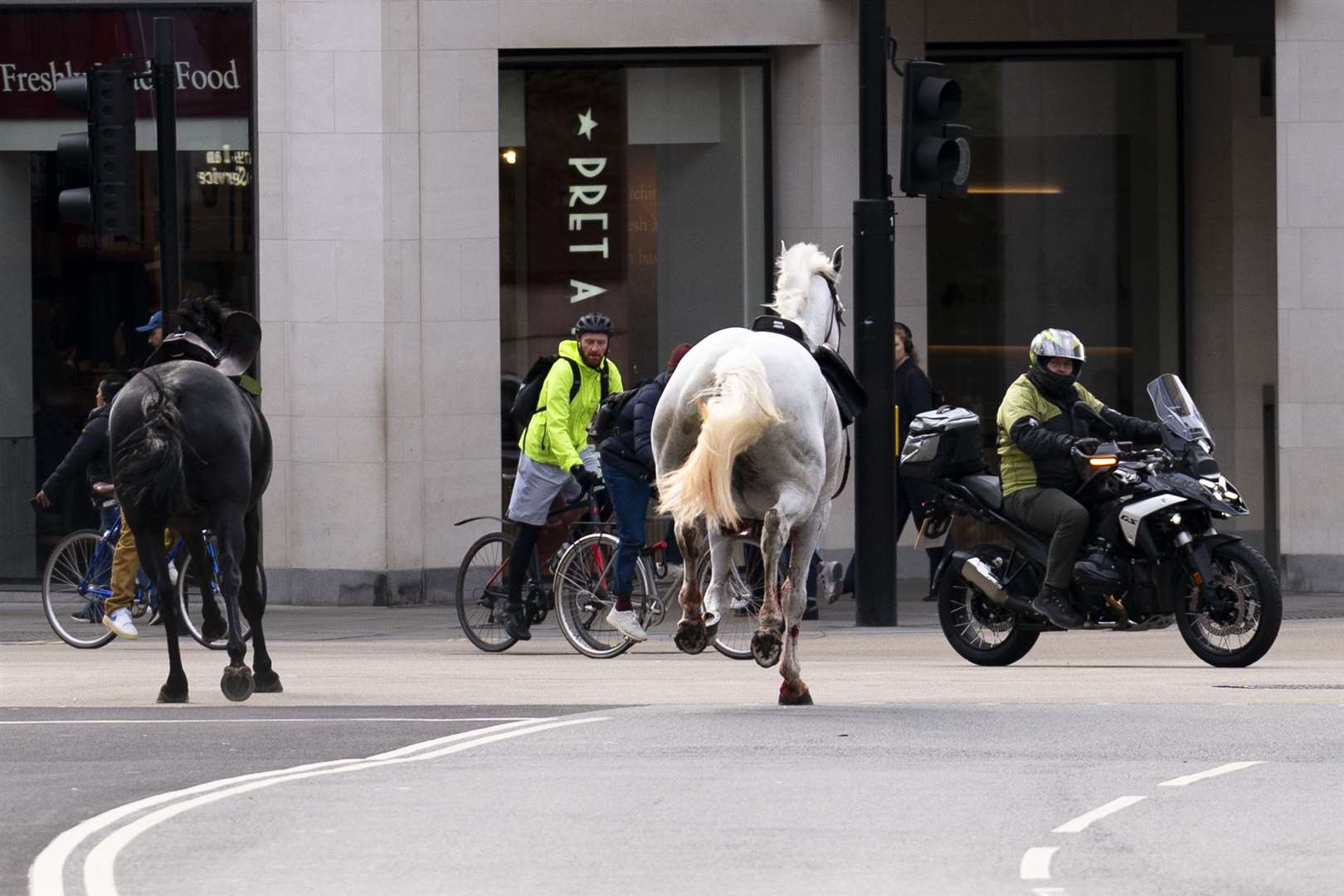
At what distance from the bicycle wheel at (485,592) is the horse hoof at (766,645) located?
16.4 ft

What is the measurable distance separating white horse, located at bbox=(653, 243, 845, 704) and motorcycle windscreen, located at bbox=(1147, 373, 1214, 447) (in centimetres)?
276

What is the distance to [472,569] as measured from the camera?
579 inches

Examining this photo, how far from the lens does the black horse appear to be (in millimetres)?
10422

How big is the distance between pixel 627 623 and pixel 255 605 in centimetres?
288

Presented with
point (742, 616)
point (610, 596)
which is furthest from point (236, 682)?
point (742, 616)

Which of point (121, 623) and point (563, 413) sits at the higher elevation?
point (563, 413)

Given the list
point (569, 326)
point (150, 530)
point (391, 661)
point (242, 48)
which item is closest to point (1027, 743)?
point (150, 530)

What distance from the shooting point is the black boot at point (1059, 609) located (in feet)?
40.7

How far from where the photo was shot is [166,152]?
1523 cm

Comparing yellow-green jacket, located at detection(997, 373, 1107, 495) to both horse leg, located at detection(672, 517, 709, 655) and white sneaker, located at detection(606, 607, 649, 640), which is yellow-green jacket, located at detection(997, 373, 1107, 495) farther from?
horse leg, located at detection(672, 517, 709, 655)

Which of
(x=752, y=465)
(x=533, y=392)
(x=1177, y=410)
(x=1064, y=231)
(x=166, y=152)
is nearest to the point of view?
(x=752, y=465)

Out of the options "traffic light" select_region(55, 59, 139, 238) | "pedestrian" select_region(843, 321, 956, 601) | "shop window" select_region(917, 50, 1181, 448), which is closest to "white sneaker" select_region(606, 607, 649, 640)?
"traffic light" select_region(55, 59, 139, 238)

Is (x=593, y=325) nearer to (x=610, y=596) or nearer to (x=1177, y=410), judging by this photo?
(x=610, y=596)

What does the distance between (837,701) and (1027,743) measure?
73.7 inches
